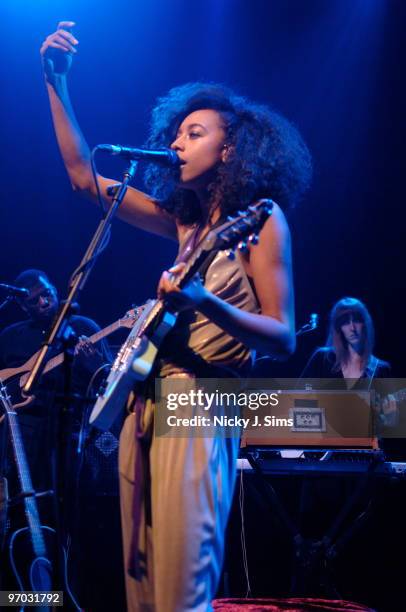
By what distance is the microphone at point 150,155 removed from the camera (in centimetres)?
214

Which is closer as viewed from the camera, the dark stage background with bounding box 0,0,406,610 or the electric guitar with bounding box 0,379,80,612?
the electric guitar with bounding box 0,379,80,612

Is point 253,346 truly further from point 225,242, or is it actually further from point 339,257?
point 339,257

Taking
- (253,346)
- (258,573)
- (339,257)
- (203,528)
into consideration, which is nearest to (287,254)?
(253,346)

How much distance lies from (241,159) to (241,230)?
0.41 metres

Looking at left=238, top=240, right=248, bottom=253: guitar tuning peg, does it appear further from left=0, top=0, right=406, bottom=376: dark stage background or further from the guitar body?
left=0, top=0, right=406, bottom=376: dark stage background

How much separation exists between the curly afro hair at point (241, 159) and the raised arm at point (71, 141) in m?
0.07

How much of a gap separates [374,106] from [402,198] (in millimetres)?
873

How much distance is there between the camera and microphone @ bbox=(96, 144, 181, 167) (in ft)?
7.01

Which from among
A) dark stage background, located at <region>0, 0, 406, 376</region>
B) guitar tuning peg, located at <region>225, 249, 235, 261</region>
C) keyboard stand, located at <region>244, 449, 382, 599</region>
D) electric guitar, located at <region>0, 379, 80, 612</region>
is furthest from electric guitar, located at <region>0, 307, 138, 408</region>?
guitar tuning peg, located at <region>225, 249, 235, 261</region>

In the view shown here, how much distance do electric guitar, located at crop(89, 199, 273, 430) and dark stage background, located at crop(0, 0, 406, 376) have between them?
4223 mm

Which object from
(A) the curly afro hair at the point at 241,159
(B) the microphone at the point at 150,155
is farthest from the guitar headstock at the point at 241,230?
(B) the microphone at the point at 150,155

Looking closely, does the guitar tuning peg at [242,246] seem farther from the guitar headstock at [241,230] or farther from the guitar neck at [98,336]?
the guitar neck at [98,336]

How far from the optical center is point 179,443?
5.75 feet

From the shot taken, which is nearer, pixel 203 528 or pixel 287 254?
pixel 203 528
